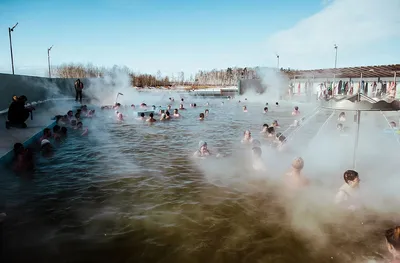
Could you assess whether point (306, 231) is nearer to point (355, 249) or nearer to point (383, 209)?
point (355, 249)

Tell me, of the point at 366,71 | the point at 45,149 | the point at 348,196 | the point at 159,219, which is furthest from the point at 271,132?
the point at 366,71

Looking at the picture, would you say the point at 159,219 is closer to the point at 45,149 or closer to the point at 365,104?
the point at 365,104

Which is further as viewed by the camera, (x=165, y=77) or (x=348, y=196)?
(x=165, y=77)

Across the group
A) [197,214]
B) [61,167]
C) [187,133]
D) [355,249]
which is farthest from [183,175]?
[187,133]

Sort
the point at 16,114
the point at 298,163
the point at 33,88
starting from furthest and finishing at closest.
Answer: the point at 33,88 < the point at 16,114 < the point at 298,163

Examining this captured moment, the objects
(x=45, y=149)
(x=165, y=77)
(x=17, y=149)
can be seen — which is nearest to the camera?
(x=17, y=149)

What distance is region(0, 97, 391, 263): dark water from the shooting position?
3.92 metres

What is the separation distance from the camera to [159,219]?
4.87m

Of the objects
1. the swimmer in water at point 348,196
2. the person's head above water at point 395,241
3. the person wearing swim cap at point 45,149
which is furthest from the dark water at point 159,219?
the person's head above water at point 395,241

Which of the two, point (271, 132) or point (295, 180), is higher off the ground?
point (271, 132)

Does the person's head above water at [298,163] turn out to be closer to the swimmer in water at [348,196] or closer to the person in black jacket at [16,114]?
the swimmer in water at [348,196]

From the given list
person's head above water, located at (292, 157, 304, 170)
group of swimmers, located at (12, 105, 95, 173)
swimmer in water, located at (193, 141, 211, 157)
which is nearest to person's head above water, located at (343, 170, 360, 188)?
person's head above water, located at (292, 157, 304, 170)

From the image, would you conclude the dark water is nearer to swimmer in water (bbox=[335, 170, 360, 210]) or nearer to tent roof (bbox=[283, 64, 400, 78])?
swimmer in water (bbox=[335, 170, 360, 210])

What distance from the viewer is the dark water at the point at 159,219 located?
12.9 feet
